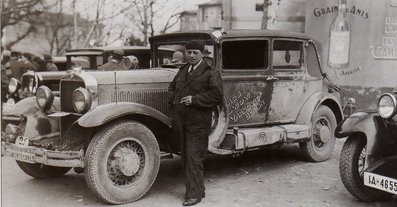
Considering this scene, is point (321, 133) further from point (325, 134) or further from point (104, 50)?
point (104, 50)

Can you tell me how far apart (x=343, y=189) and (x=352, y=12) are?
5.82 m

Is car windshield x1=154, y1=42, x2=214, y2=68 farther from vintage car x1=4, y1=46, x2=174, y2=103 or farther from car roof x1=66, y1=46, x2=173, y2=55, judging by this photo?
car roof x1=66, y1=46, x2=173, y2=55

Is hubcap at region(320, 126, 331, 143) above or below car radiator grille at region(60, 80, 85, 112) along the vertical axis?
below

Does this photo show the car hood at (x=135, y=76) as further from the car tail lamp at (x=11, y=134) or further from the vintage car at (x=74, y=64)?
the vintage car at (x=74, y=64)

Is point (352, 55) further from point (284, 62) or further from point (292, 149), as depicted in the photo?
point (284, 62)

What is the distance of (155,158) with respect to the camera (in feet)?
16.1

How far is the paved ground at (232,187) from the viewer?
481cm

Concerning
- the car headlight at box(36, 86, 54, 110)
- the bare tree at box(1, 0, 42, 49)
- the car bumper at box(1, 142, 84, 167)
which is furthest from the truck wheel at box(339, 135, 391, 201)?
the bare tree at box(1, 0, 42, 49)

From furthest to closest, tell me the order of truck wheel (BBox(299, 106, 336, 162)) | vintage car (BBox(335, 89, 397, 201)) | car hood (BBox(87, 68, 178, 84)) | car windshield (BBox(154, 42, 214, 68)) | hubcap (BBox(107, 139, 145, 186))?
truck wheel (BBox(299, 106, 336, 162))
car windshield (BBox(154, 42, 214, 68))
car hood (BBox(87, 68, 178, 84))
hubcap (BBox(107, 139, 145, 186))
vintage car (BBox(335, 89, 397, 201))

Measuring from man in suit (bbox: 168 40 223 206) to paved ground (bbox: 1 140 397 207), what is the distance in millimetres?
252

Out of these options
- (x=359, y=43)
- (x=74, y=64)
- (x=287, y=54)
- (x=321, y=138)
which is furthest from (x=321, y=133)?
(x=74, y=64)

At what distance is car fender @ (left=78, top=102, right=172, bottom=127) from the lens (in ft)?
14.8

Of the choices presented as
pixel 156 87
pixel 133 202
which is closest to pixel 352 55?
pixel 156 87

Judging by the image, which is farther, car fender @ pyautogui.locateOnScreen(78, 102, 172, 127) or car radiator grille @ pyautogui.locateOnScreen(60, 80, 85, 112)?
car radiator grille @ pyautogui.locateOnScreen(60, 80, 85, 112)
